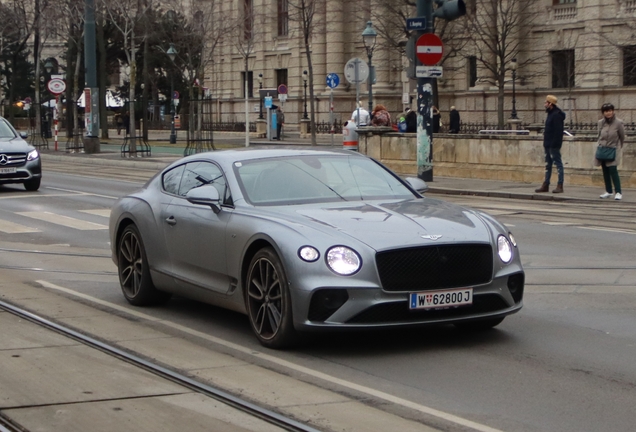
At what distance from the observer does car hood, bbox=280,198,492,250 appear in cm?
749

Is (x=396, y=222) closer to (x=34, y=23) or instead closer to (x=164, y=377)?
(x=164, y=377)

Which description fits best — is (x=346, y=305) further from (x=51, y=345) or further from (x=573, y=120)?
(x=573, y=120)

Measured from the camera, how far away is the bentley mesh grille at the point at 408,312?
24.1ft

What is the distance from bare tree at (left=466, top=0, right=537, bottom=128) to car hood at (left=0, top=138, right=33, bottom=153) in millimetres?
31999

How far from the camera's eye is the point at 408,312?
24.4 feet

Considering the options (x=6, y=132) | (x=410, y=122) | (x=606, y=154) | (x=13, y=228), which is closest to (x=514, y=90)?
(x=410, y=122)

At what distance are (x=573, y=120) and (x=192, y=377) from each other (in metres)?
50.3

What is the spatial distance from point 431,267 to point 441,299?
229 millimetres

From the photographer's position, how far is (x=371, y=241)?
24.4 ft

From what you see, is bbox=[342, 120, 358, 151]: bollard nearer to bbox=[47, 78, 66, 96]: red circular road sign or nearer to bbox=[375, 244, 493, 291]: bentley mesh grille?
bbox=[47, 78, 66, 96]: red circular road sign

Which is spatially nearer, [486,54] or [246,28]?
[486,54]

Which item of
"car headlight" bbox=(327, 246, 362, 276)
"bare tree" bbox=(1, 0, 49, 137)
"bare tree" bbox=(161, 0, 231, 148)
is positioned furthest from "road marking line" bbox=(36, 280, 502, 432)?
"bare tree" bbox=(161, 0, 231, 148)

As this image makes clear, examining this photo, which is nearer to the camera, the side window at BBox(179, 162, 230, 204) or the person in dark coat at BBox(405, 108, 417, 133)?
the side window at BBox(179, 162, 230, 204)

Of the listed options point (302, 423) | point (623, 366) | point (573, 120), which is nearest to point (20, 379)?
point (302, 423)
